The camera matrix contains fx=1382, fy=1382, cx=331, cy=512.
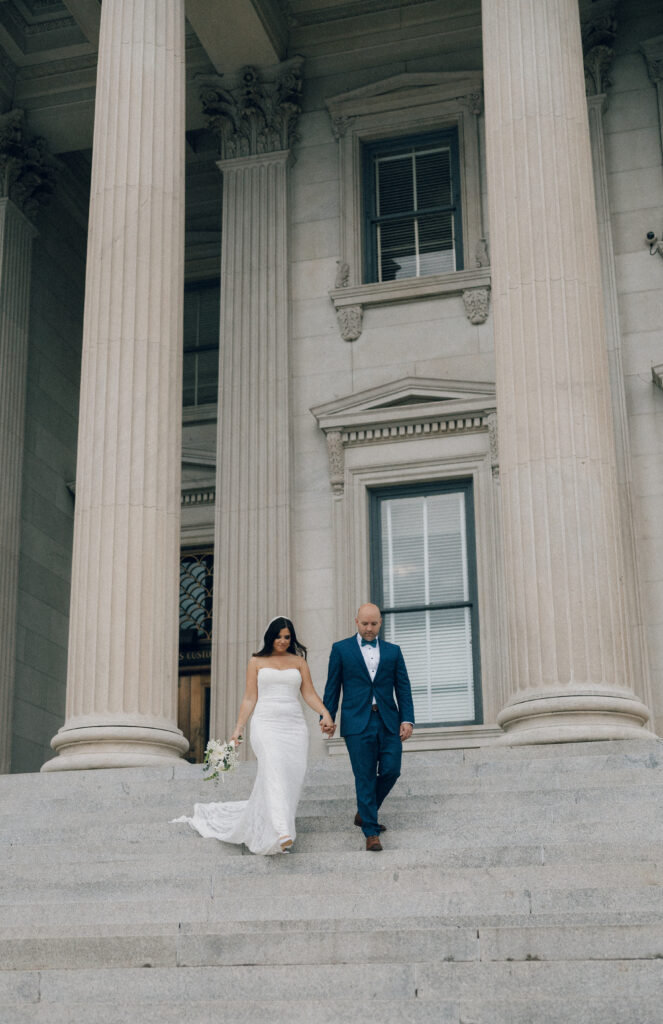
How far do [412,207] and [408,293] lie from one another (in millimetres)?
1911

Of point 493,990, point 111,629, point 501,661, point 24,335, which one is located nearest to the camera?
point 493,990

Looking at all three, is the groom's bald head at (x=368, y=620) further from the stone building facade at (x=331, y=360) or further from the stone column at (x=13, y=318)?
the stone column at (x=13, y=318)

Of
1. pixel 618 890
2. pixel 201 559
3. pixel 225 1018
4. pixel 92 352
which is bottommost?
pixel 225 1018

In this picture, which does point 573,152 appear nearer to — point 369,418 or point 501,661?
point 369,418

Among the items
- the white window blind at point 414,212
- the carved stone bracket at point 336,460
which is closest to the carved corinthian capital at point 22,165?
the white window blind at point 414,212

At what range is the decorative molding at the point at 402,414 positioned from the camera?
2005 cm

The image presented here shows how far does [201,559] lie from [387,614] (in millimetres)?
4577

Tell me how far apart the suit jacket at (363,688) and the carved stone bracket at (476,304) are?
31.7ft

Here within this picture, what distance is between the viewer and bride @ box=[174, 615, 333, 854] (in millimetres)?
11211

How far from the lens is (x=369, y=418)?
2038cm

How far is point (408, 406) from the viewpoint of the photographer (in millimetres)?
20297

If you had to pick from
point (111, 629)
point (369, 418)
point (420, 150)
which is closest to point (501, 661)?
point (369, 418)

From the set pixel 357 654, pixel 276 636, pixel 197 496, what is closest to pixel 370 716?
pixel 357 654

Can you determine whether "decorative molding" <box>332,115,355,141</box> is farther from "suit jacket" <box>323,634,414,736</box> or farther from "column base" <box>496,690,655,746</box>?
"suit jacket" <box>323,634,414,736</box>
